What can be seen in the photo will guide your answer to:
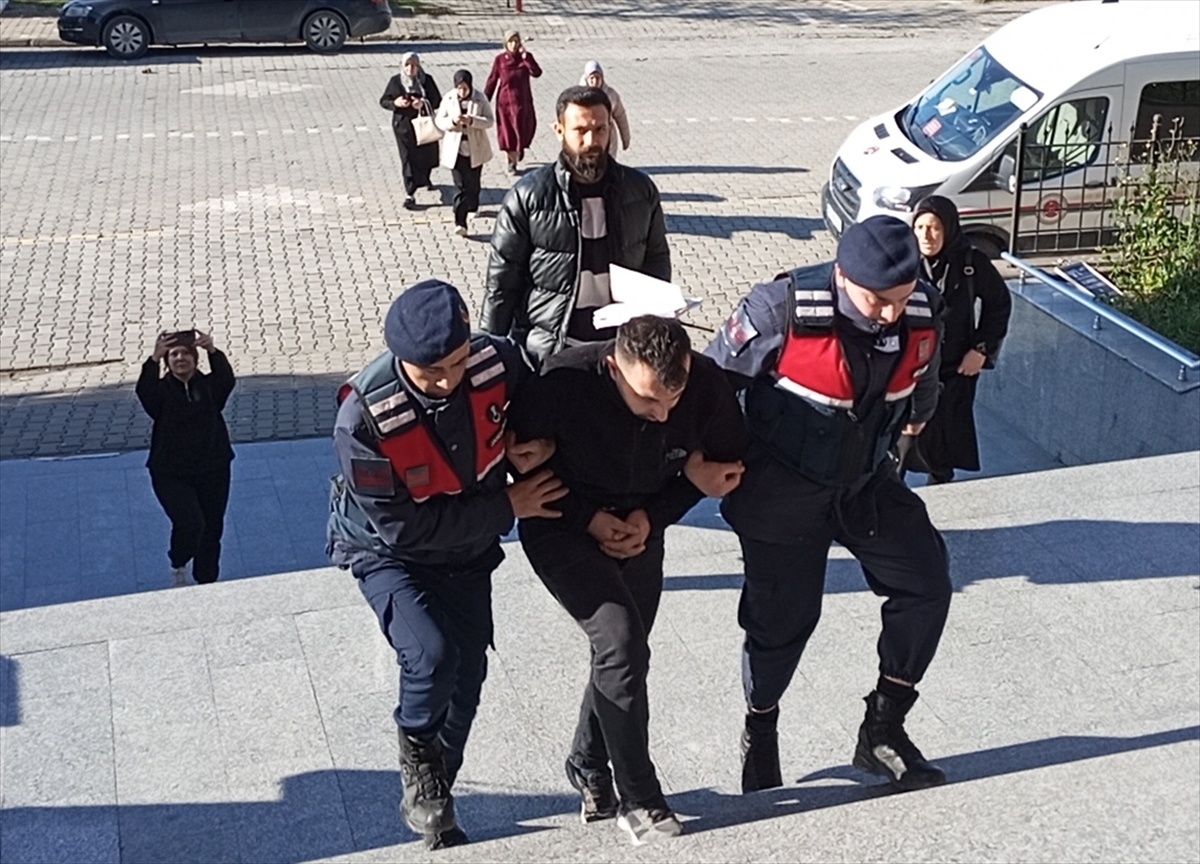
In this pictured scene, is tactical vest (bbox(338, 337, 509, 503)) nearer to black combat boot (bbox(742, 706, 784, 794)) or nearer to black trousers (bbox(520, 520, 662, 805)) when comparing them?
black trousers (bbox(520, 520, 662, 805))

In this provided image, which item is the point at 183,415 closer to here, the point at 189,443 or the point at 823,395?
the point at 189,443

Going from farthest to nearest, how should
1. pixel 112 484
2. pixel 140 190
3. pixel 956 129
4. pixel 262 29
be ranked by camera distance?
pixel 262 29, pixel 140 190, pixel 956 129, pixel 112 484

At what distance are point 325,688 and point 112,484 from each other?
159 inches

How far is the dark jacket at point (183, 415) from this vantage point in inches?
270

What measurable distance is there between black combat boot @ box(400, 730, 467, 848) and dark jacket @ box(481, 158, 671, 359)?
5.64 ft

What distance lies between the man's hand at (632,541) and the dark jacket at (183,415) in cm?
334

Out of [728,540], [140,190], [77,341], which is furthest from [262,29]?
[728,540]

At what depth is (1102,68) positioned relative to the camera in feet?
40.6

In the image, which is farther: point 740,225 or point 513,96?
point 513,96

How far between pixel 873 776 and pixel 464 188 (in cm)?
993

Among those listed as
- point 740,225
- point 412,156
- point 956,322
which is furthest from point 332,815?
point 412,156

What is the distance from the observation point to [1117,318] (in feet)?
25.9

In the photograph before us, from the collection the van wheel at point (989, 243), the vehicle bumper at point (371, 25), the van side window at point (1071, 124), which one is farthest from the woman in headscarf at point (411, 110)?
the vehicle bumper at point (371, 25)

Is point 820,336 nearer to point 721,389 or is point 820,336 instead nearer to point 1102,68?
point 721,389
